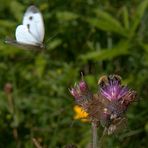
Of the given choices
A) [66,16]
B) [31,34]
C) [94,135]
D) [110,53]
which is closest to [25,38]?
[31,34]

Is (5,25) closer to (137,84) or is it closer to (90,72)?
(90,72)

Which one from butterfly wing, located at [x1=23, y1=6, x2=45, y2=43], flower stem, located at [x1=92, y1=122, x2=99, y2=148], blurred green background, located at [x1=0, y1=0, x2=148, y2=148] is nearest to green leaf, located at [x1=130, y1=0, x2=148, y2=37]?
blurred green background, located at [x1=0, y1=0, x2=148, y2=148]

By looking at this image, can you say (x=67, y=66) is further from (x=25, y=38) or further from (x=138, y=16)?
(x=25, y=38)

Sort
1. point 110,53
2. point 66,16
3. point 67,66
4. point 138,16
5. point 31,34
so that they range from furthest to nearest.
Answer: point 66,16, point 67,66, point 138,16, point 110,53, point 31,34

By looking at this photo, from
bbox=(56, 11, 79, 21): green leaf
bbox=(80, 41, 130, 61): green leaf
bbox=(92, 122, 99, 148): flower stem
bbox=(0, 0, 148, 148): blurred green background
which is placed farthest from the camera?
bbox=(56, 11, 79, 21): green leaf

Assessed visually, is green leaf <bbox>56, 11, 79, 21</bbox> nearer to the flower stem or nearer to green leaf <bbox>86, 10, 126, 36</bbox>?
green leaf <bbox>86, 10, 126, 36</bbox>

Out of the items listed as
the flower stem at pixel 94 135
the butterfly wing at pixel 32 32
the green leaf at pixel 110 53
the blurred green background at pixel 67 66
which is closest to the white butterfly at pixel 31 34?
the butterfly wing at pixel 32 32

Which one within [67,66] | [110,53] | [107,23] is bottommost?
[67,66]
